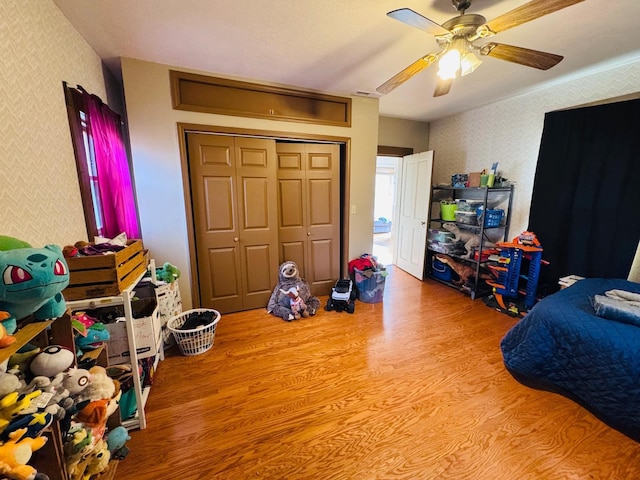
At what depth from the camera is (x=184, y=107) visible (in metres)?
2.35

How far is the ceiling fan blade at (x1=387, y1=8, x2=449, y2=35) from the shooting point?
117 centimetres

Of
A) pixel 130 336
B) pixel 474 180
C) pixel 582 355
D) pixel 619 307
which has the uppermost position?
pixel 474 180

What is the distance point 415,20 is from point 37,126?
6.50 feet

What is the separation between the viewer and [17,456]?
0.68 m

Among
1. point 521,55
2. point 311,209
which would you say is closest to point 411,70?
point 521,55

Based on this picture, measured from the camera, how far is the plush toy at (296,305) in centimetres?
276

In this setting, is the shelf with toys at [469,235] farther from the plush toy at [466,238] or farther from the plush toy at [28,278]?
the plush toy at [28,278]

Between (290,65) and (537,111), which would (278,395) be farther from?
(537,111)

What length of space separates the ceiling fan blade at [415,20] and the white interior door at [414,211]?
230 centimetres

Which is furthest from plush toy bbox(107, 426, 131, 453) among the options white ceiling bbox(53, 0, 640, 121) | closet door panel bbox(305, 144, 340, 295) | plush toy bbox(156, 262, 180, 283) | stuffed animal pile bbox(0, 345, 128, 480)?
white ceiling bbox(53, 0, 640, 121)

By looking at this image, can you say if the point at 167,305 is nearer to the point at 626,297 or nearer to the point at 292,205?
the point at 292,205

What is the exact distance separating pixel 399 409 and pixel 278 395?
31.4 inches

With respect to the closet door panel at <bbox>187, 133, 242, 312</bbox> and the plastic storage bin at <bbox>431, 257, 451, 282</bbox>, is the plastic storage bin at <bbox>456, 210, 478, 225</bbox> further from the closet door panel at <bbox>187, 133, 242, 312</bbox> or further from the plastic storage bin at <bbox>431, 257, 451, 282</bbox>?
the closet door panel at <bbox>187, 133, 242, 312</bbox>

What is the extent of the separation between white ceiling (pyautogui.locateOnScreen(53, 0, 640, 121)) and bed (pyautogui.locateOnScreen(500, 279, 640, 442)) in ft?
6.15
